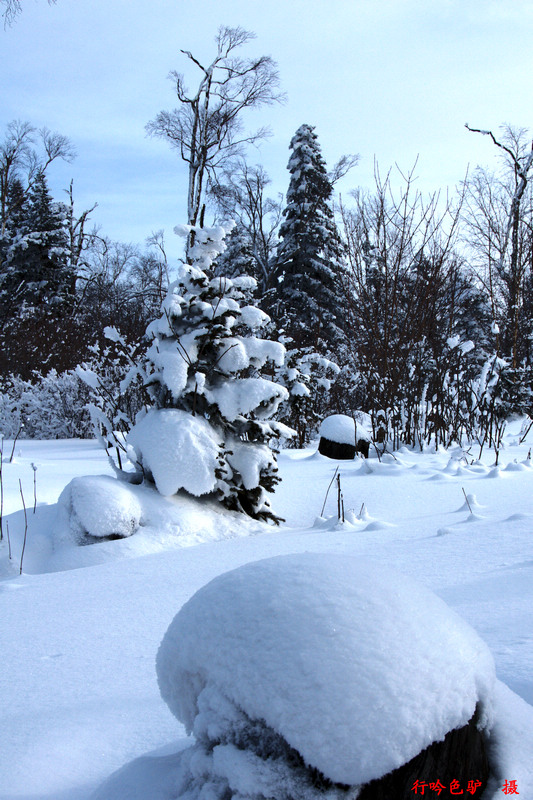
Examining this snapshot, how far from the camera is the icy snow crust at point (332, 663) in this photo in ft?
3.53

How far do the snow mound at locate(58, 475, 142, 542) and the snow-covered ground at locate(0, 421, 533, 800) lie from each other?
0.15 ft

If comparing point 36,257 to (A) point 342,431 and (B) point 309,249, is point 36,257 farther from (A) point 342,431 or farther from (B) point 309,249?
(A) point 342,431

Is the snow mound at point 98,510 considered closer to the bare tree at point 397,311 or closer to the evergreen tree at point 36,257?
the bare tree at point 397,311

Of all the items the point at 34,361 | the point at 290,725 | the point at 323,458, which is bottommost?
the point at 323,458

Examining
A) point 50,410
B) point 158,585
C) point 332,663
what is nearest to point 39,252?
point 50,410

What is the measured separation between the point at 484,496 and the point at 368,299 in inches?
162

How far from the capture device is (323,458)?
7.44m

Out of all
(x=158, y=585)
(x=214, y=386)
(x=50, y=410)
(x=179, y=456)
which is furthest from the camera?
(x=50, y=410)

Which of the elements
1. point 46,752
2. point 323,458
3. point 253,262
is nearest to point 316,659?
point 46,752

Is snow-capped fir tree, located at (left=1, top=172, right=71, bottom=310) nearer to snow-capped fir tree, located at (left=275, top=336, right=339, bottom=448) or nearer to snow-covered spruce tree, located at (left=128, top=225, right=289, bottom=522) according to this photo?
snow-capped fir tree, located at (left=275, top=336, right=339, bottom=448)

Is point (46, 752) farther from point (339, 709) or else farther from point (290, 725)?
point (339, 709)

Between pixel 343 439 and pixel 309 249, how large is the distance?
44.9ft

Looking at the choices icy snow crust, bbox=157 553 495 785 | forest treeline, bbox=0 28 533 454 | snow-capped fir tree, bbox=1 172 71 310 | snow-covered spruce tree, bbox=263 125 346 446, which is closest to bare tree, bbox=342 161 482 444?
forest treeline, bbox=0 28 533 454

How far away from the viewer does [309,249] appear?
20.5m
